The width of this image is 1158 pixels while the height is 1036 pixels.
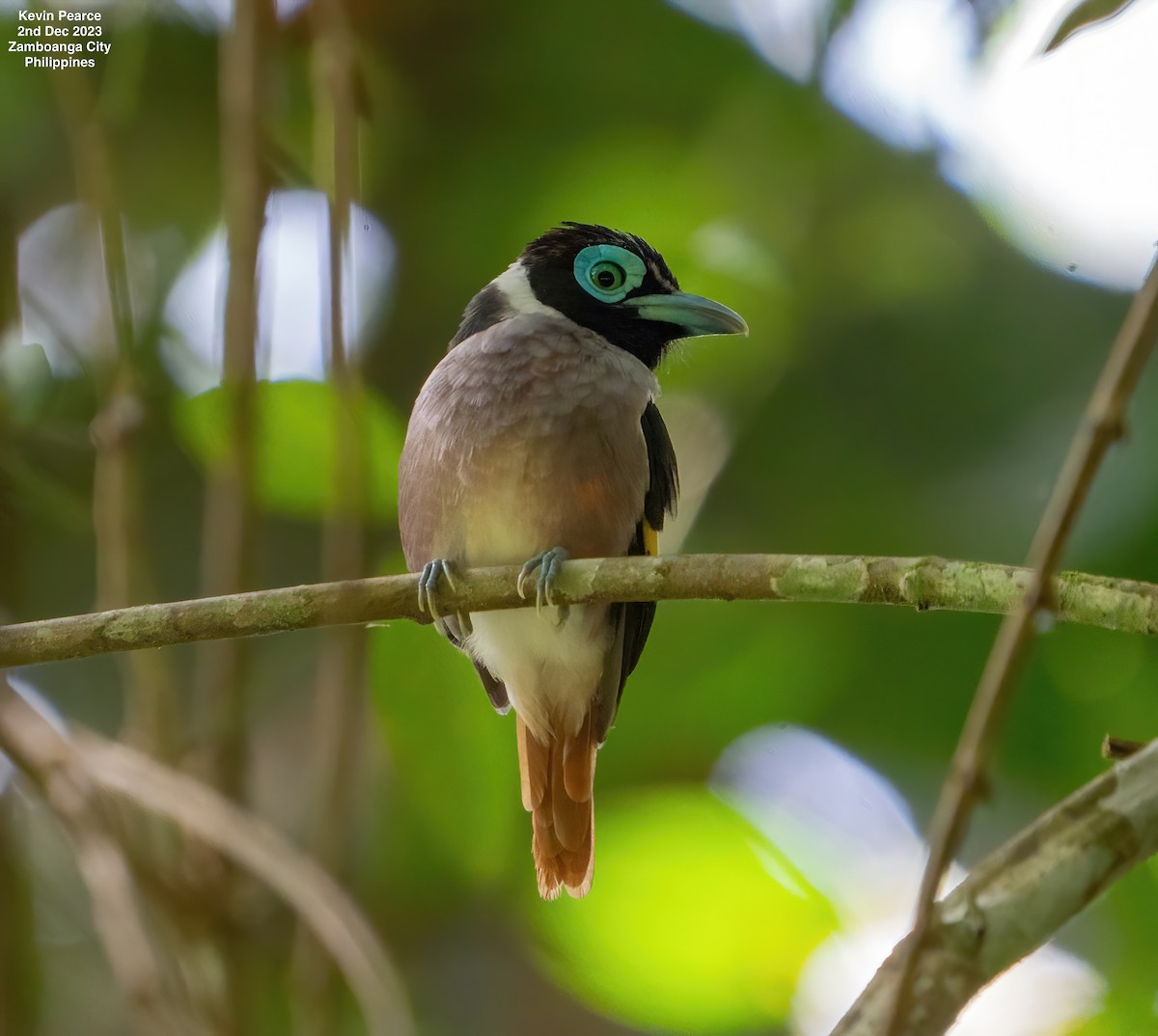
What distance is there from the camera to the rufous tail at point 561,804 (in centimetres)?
242

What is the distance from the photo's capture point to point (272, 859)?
2047 mm

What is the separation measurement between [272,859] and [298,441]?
0.73m

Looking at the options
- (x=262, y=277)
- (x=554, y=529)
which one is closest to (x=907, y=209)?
(x=554, y=529)

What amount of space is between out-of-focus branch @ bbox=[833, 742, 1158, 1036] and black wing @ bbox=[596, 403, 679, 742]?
1153 millimetres

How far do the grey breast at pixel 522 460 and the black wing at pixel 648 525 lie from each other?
0.16 ft

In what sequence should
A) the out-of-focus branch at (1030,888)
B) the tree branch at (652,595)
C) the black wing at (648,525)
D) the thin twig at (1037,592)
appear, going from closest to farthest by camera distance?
1. the thin twig at (1037,592)
2. the out-of-focus branch at (1030,888)
3. the tree branch at (652,595)
4. the black wing at (648,525)

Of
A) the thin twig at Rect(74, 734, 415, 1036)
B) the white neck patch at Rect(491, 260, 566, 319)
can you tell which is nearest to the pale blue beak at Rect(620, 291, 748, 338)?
the white neck patch at Rect(491, 260, 566, 319)

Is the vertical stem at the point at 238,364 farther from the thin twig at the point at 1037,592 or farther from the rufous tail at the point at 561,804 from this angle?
the thin twig at the point at 1037,592

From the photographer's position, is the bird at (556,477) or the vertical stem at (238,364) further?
the bird at (556,477)

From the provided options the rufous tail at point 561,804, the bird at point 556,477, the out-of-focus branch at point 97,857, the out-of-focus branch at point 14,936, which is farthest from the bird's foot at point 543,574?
the out-of-focus branch at point 14,936

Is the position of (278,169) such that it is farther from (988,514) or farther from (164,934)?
(988,514)

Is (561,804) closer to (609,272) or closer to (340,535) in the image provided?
(340,535)

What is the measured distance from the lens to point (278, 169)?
245 centimetres

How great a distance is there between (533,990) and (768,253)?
2.01 metres
